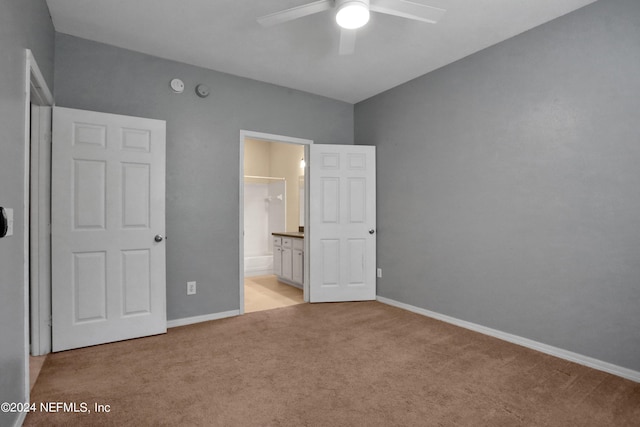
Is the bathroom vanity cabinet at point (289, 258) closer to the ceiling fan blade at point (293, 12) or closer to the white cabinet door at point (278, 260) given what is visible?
the white cabinet door at point (278, 260)

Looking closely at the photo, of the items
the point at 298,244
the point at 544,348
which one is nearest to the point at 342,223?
the point at 298,244

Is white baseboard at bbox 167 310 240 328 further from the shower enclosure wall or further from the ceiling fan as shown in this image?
the ceiling fan

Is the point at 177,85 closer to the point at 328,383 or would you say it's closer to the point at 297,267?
the point at 297,267

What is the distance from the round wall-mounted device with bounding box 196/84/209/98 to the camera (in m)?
3.48

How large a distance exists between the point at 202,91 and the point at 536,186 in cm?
331

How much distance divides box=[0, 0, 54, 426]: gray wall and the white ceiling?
0.88 metres

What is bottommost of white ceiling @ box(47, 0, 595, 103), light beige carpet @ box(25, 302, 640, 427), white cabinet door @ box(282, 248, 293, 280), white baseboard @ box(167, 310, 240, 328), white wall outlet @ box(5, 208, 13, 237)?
light beige carpet @ box(25, 302, 640, 427)

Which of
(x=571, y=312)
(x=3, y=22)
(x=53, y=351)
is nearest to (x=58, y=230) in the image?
(x=53, y=351)

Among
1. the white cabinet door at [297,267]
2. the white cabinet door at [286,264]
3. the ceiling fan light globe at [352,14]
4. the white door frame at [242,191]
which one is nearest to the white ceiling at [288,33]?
the ceiling fan light globe at [352,14]

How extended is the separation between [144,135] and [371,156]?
2603mm

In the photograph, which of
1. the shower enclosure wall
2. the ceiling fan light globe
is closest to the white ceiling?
the ceiling fan light globe

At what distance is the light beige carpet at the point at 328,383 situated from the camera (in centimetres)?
184

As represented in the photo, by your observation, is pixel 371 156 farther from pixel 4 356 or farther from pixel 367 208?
pixel 4 356

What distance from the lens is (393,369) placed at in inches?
94.1
